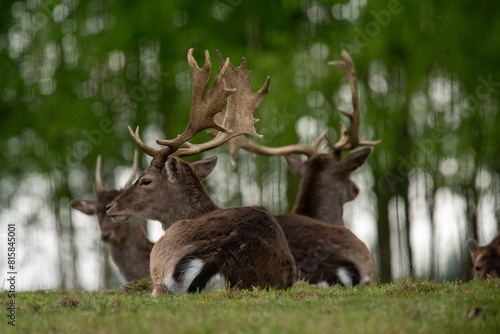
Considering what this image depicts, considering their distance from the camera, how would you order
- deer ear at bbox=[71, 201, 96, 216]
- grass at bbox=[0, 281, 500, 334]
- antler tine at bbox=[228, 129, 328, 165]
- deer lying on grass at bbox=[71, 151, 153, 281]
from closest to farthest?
grass at bbox=[0, 281, 500, 334] < deer lying on grass at bbox=[71, 151, 153, 281] < deer ear at bbox=[71, 201, 96, 216] < antler tine at bbox=[228, 129, 328, 165]

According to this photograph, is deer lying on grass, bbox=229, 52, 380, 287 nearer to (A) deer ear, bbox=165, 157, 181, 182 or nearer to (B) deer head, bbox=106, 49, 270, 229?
(B) deer head, bbox=106, 49, 270, 229

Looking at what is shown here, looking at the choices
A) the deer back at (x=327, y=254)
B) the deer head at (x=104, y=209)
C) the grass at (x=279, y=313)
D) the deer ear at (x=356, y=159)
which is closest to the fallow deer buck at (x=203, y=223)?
the grass at (x=279, y=313)

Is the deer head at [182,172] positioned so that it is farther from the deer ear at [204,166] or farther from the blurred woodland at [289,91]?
the blurred woodland at [289,91]

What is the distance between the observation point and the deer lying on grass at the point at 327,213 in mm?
8086

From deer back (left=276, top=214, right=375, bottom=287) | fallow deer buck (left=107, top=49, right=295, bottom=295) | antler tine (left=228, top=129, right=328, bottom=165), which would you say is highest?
antler tine (left=228, top=129, right=328, bottom=165)

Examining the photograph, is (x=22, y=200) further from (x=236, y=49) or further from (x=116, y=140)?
(x=236, y=49)

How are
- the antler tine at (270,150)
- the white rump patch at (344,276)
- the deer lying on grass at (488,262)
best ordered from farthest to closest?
the antler tine at (270,150)
the deer lying on grass at (488,262)
the white rump patch at (344,276)

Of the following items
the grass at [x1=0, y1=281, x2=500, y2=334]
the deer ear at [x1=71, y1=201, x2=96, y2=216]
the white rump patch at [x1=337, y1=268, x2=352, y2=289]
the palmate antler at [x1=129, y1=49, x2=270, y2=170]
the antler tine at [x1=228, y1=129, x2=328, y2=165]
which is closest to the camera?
the grass at [x1=0, y1=281, x2=500, y2=334]

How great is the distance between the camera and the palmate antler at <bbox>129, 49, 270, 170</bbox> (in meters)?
7.46

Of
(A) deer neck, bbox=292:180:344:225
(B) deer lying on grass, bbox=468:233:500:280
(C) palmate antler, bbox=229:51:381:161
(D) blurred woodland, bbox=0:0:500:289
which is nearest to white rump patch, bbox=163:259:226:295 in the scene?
(B) deer lying on grass, bbox=468:233:500:280

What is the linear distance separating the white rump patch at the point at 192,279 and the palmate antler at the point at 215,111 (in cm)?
188

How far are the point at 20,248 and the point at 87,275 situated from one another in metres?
1.77

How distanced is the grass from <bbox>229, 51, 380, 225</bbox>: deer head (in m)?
4.87

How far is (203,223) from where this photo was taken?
6.30 metres
